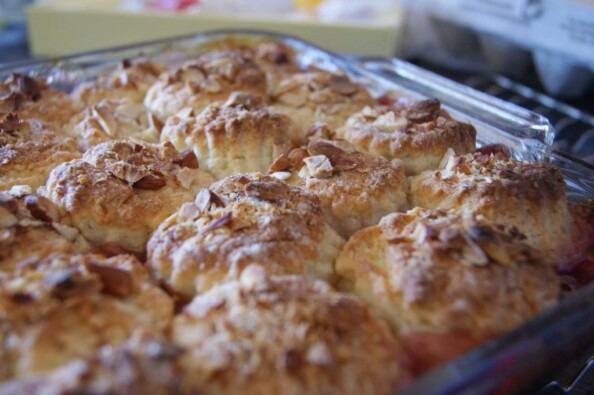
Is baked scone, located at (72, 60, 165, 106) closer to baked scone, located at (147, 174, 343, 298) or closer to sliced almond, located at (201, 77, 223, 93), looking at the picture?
sliced almond, located at (201, 77, 223, 93)

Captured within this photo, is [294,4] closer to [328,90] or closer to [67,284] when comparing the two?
[328,90]

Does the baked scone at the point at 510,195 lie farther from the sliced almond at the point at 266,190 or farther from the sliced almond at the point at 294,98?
the sliced almond at the point at 294,98

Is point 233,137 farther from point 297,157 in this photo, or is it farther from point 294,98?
point 294,98

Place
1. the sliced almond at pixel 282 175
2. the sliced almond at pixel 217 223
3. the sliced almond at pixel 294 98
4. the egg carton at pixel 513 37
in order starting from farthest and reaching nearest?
the egg carton at pixel 513 37 < the sliced almond at pixel 294 98 < the sliced almond at pixel 282 175 < the sliced almond at pixel 217 223

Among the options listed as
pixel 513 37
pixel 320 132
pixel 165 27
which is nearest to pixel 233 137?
pixel 320 132

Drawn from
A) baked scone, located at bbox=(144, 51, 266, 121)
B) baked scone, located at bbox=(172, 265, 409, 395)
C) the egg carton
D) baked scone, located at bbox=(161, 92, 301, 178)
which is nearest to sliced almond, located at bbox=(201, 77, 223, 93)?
baked scone, located at bbox=(144, 51, 266, 121)

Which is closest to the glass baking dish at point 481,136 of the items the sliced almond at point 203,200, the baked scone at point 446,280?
the baked scone at point 446,280
